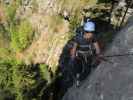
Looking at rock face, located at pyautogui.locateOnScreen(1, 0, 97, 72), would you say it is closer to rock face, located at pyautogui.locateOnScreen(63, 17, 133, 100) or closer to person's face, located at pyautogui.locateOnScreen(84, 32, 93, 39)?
person's face, located at pyautogui.locateOnScreen(84, 32, 93, 39)

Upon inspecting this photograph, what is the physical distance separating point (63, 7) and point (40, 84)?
3.57m

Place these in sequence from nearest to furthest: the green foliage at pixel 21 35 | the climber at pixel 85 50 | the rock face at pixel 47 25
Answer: the climber at pixel 85 50 → the rock face at pixel 47 25 → the green foliage at pixel 21 35

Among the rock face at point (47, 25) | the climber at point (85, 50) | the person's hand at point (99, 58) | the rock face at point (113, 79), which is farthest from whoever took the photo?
the rock face at point (47, 25)

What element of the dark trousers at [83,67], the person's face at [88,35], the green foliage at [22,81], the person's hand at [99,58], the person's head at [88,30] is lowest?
the green foliage at [22,81]

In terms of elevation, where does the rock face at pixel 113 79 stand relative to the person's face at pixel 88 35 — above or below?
below

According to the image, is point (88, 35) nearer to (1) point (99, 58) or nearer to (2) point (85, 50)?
(2) point (85, 50)

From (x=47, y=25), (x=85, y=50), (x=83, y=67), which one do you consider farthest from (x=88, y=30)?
(x=47, y=25)

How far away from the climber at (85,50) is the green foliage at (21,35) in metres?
3.64

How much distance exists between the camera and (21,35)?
47.3 feet

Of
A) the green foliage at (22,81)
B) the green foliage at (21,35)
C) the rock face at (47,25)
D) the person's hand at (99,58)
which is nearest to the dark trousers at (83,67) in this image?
the person's hand at (99,58)

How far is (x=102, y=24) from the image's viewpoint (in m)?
13.6

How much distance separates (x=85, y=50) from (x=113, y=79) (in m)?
1.86

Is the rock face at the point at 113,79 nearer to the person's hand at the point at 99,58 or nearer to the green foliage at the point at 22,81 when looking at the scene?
the person's hand at the point at 99,58

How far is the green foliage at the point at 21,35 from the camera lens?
14.3 m
